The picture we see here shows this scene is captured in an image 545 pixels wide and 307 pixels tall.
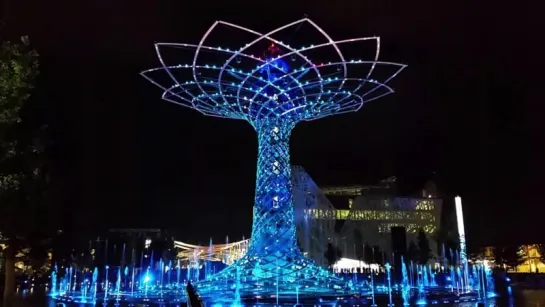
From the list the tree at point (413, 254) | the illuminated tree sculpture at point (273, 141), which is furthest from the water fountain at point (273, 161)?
the tree at point (413, 254)

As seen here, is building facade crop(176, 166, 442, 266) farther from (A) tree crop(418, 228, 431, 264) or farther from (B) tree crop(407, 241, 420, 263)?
(A) tree crop(418, 228, 431, 264)

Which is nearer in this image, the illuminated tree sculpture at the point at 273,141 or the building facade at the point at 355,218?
the illuminated tree sculpture at the point at 273,141

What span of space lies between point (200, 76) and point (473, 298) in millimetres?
13993

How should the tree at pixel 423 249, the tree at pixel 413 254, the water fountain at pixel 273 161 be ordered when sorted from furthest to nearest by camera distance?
the tree at pixel 423 249 < the tree at pixel 413 254 < the water fountain at pixel 273 161

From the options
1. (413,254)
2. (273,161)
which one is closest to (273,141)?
(273,161)

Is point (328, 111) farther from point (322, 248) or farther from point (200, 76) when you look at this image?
point (322, 248)

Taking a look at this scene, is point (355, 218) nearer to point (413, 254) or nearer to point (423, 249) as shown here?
point (413, 254)

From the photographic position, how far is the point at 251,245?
18.8 metres

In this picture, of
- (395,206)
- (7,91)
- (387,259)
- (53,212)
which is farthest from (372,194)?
(7,91)

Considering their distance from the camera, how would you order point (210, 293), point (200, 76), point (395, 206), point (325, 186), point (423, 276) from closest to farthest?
point (200, 76), point (210, 293), point (423, 276), point (395, 206), point (325, 186)

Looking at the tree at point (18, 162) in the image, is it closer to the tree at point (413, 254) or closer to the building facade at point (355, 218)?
the building facade at point (355, 218)

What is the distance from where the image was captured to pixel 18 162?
1195 cm

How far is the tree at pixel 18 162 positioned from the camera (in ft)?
30.9

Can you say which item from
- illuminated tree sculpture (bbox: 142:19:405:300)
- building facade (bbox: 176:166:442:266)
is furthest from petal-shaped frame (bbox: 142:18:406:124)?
building facade (bbox: 176:166:442:266)
